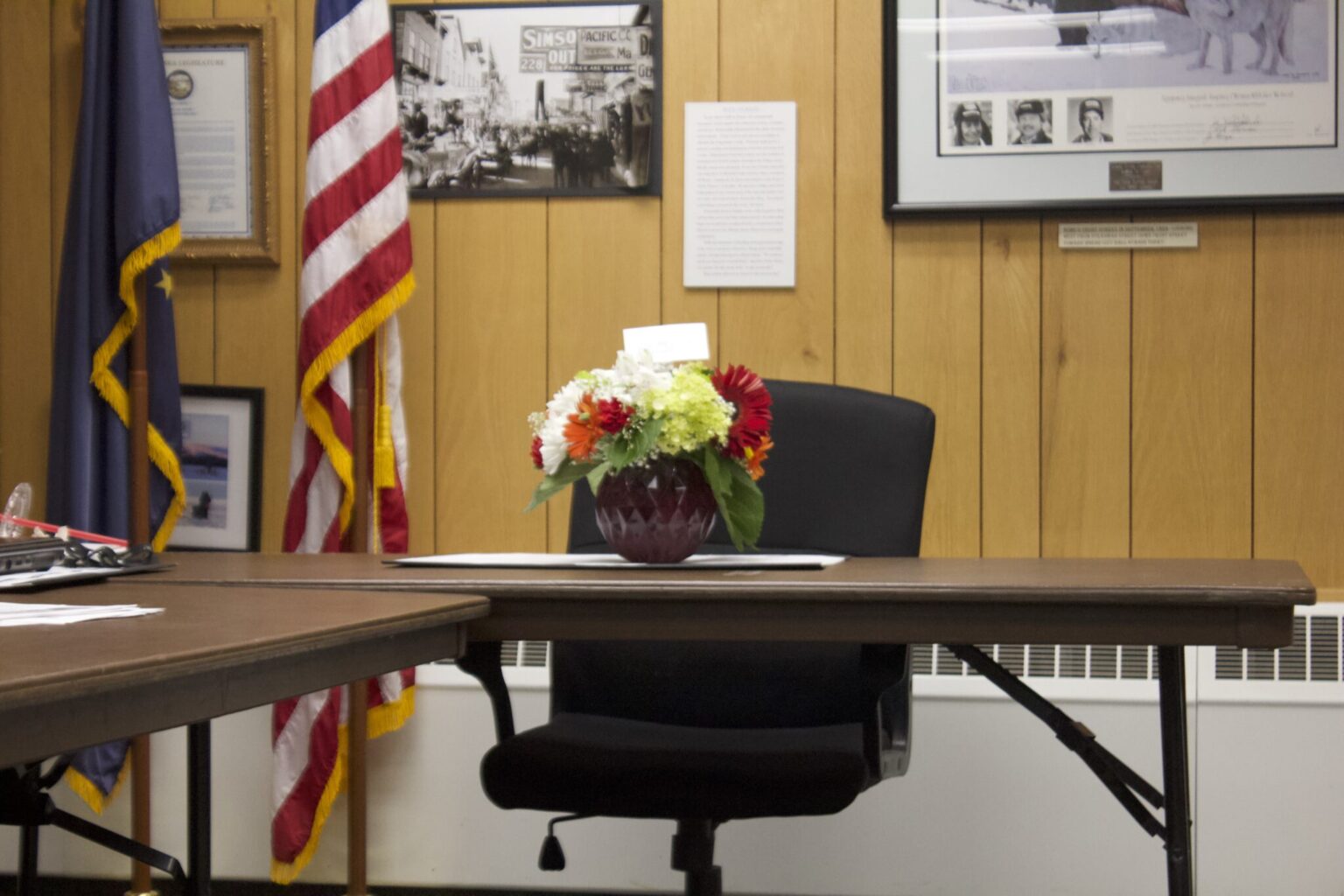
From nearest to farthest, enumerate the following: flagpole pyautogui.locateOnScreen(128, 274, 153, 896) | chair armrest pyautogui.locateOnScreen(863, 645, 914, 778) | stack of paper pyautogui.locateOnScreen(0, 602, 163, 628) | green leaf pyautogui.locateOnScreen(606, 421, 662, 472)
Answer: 1. stack of paper pyautogui.locateOnScreen(0, 602, 163, 628)
2. green leaf pyautogui.locateOnScreen(606, 421, 662, 472)
3. chair armrest pyautogui.locateOnScreen(863, 645, 914, 778)
4. flagpole pyautogui.locateOnScreen(128, 274, 153, 896)

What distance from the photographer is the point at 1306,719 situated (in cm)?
234

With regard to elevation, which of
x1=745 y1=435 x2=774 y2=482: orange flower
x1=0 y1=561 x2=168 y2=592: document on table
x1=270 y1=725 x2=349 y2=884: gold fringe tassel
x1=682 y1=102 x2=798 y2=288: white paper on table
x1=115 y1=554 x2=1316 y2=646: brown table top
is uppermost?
x1=682 y1=102 x2=798 y2=288: white paper on table

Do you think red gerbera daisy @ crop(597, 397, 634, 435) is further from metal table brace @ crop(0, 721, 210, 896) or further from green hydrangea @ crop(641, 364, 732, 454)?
metal table brace @ crop(0, 721, 210, 896)

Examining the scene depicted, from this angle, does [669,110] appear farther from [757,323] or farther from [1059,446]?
[1059,446]

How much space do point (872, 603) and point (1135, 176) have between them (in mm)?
1578

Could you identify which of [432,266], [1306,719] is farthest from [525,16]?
[1306,719]

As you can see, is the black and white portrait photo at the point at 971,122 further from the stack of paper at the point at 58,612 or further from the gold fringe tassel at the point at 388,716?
the stack of paper at the point at 58,612

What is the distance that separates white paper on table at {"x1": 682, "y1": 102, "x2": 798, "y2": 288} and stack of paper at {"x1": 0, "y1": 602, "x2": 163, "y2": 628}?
1.74 m

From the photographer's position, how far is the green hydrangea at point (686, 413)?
4.74ft

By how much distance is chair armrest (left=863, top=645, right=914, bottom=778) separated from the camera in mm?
1569

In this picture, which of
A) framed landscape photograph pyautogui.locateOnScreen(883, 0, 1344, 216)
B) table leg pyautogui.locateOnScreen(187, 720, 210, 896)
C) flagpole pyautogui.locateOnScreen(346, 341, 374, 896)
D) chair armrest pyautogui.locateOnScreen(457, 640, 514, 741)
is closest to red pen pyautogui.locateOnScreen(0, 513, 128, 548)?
table leg pyautogui.locateOnScreen(187, 720, 210, 896)

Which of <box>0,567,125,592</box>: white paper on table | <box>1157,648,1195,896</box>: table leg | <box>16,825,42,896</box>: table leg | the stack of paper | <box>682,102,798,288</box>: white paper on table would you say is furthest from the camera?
<box>682,102,798,288</box>: white paper on table

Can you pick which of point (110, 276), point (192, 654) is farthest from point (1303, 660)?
point (110, 276)

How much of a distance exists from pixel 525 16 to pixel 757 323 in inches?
29.8
